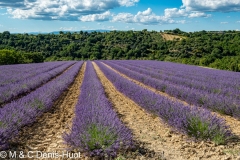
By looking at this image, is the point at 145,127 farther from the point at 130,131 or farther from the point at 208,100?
the point at 208,100

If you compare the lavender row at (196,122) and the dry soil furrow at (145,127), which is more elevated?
the lavender row at (196,122)

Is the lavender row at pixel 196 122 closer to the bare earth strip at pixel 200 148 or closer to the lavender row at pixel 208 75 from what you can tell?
the bare earth strip at pixel 200 148

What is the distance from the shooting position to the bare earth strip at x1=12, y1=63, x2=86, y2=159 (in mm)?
3490

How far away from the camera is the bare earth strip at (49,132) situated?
11.5 ft

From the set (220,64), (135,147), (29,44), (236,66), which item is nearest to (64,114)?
(135,147)

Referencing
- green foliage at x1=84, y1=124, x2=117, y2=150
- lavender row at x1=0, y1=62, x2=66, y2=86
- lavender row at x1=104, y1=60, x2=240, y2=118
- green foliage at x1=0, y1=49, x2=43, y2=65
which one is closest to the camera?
green foliage at x1=84, y1=124, x2=117, y2=150

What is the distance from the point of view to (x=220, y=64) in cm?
2658

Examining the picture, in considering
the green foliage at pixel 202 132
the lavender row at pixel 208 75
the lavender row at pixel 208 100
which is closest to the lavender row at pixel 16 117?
the green foliage at pixel 202 132

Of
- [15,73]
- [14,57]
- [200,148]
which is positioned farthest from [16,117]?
[14,57]

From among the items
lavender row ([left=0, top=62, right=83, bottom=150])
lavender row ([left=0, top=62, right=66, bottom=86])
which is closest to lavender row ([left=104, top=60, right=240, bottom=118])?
lavender row ([left=0, top=62, right=83, bottom=150])

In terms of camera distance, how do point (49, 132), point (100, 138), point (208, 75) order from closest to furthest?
point (100, 138), point (49, 132), point (208, 75)

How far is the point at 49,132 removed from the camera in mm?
4281

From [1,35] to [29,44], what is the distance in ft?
51.2

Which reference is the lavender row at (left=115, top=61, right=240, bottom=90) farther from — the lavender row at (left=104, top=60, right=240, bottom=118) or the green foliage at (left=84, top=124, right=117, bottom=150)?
the green foliage at (left=84, top=124, right=117, bottom=150)
